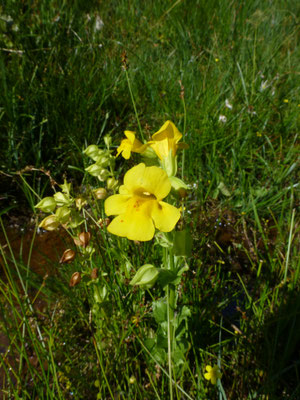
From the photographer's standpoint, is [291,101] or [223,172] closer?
[223,172]

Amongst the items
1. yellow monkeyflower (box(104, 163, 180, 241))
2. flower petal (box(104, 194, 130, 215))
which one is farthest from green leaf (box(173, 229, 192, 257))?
flower petal (box(104, 194, 130, 215))

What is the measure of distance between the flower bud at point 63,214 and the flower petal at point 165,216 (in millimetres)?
368

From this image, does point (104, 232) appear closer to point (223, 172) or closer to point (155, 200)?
point (155, 200)

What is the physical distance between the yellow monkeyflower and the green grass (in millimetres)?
463

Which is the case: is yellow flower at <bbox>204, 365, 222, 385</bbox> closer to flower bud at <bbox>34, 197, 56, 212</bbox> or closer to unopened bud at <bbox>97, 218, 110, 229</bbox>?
unopened bud at <bbox>97, 218, 110, 229</bbox>

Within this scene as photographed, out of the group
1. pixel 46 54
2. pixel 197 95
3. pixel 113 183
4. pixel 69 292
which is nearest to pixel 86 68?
pixel 46 54

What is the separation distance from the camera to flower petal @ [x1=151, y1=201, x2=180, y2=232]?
0.96 metres

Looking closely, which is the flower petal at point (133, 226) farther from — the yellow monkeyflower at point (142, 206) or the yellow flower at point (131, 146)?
the yellow flower at point (131, 146)

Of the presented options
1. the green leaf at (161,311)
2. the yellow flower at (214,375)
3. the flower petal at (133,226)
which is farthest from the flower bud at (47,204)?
the yellow flower at (214,375)

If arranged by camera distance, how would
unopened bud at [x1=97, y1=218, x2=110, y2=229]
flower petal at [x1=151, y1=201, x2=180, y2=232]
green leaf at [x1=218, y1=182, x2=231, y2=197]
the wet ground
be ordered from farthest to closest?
green leaf at [x1=218, y1=182, x2=231, y2=197] → the wet ground → unopened bud at [x1=97, y1=218, x2=110, y2=229] → flower petal at [x1=151, y1=201, x2=180, y2=232]

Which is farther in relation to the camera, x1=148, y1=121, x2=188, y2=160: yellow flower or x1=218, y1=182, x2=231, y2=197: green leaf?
x1=218, y1=182, x2=231, y2=197: green leaf

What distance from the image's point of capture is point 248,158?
98.1 inches

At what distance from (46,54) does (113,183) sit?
6.08ft

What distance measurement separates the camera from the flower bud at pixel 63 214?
1.20m
